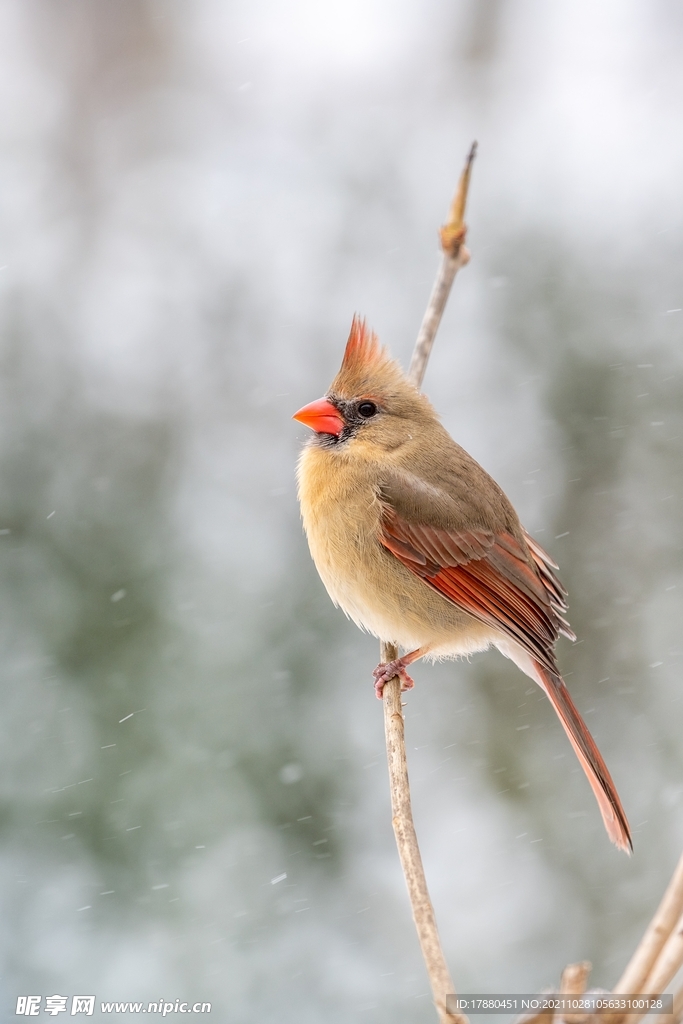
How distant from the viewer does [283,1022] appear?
8.12ft

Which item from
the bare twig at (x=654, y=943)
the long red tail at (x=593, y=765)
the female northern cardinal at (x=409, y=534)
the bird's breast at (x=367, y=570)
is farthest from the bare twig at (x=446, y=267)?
the bare twig at (x=654, y=943)

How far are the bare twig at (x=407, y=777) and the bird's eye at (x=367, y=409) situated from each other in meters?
0.10

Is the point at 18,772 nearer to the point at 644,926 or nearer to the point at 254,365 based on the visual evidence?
the point at 254,365

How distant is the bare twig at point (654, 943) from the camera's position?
700 millimetres

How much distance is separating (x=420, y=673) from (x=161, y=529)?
0.98m

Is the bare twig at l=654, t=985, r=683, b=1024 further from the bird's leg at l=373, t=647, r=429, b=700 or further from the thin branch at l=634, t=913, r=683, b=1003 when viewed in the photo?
the bird's leg at l=373, t=647, r=429, b=700

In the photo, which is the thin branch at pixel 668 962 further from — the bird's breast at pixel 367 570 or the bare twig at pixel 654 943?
the bird's breast at pixel 367 570

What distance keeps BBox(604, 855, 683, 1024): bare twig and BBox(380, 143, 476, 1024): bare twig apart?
26 cm

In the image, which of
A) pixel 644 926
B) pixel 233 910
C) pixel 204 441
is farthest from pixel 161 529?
pixel 644 926

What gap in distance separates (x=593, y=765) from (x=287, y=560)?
144cm

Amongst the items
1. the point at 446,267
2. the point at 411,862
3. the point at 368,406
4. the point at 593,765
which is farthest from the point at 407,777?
the point at 446,267

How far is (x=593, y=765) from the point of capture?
1.69m

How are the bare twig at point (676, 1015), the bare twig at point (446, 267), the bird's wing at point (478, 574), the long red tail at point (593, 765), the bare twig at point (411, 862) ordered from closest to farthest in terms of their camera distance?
the bare twig at point (676, 1015) → the bare twig at point (411, 862) → the long red tail at point (593, 765) → the bare twig at point (446, 267) → the bird's wing at point (478, 574)

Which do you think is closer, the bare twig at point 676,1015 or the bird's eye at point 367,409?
the bare twig at point 676,1015
